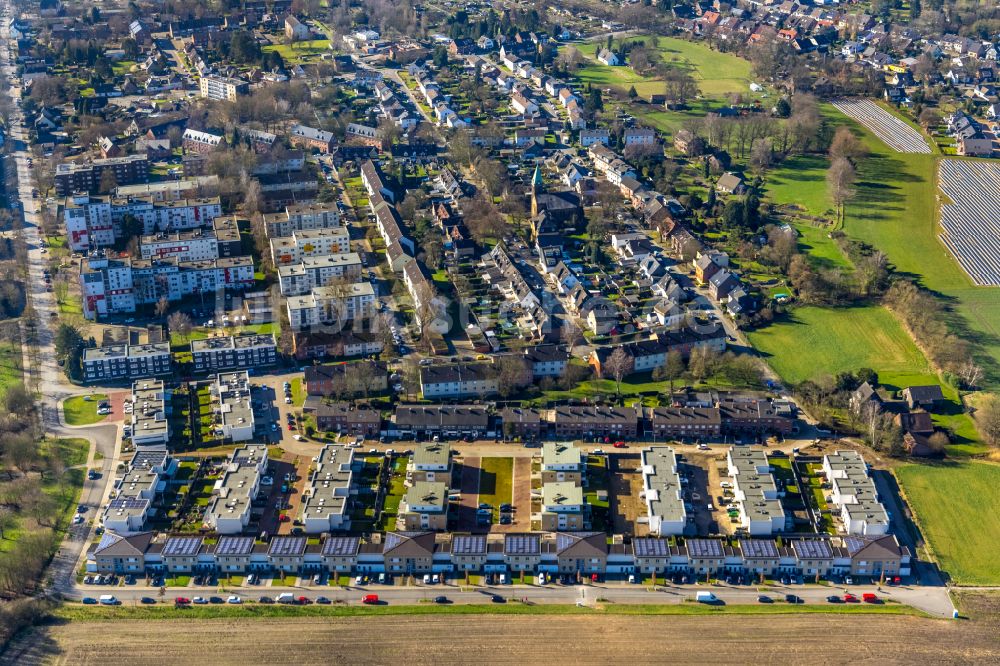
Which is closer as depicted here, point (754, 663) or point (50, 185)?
→ point (754, 663)

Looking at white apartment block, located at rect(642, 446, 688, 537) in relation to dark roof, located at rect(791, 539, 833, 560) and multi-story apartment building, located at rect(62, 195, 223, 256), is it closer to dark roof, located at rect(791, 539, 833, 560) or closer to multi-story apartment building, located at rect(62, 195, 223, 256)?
dark roof, located at rect(791, 539, 833, 560)

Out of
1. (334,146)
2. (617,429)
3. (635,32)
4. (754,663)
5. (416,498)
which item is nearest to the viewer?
(754,663)

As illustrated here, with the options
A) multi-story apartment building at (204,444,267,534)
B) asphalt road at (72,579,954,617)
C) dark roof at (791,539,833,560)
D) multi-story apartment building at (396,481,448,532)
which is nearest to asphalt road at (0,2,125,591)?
asphalt road at (72,579,954,617)

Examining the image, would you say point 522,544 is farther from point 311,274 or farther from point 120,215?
point 120,215

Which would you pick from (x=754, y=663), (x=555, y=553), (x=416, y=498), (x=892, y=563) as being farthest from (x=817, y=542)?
(x=416, y=498)

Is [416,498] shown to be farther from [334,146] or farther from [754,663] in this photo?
[334,146]

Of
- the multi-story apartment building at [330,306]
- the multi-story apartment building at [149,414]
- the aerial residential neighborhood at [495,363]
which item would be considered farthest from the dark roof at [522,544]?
Result: the multi-story apartment building at [330,306]

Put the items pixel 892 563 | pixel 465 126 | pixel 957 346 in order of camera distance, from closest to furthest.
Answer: pixel 892 563 < pixel 957 346 < pixel 465 126
